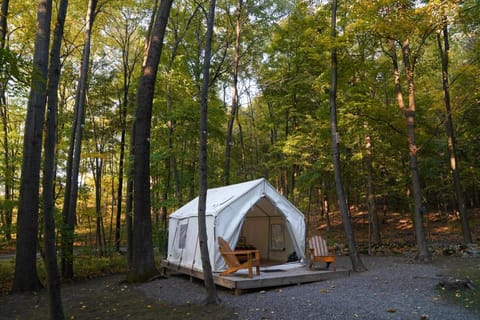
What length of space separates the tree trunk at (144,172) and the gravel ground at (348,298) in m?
0.62

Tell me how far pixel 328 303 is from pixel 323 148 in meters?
8.90

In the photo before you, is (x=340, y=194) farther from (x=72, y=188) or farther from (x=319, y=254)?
(x=72, y=188)

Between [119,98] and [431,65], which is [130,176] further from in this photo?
[431,65]

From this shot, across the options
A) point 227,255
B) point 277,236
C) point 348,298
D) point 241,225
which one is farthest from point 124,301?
point 277,236

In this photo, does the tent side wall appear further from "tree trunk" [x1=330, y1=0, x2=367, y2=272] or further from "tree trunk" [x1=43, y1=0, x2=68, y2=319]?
"tree trunk" [x1=43, y1=0, x2=68, y2=319]

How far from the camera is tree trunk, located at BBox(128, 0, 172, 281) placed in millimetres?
8312

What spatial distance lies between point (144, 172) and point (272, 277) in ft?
12.9

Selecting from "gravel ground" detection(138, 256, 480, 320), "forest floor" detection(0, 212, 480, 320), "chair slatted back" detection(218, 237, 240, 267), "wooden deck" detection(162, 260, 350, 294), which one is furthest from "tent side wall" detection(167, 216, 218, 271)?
"forest floor" detection(0, 212, 480, 320)

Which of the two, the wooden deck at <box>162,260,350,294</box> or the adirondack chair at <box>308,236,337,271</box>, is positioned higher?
the adirondack chair at <box>308,236,337,271</box>

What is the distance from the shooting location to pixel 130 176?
10883 mm

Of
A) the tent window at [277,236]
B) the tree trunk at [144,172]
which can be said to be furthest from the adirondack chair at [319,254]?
the tree trunk at [144,172]

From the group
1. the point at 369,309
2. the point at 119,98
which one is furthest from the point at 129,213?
the point at 369,309

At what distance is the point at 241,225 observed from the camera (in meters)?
8.20

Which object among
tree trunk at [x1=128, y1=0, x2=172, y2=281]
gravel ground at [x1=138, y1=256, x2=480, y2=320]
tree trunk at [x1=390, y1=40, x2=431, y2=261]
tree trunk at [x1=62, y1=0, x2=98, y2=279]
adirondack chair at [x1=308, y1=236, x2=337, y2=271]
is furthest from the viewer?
tree trunk at [x1=390, y1=40, x2=431, y2=261]
